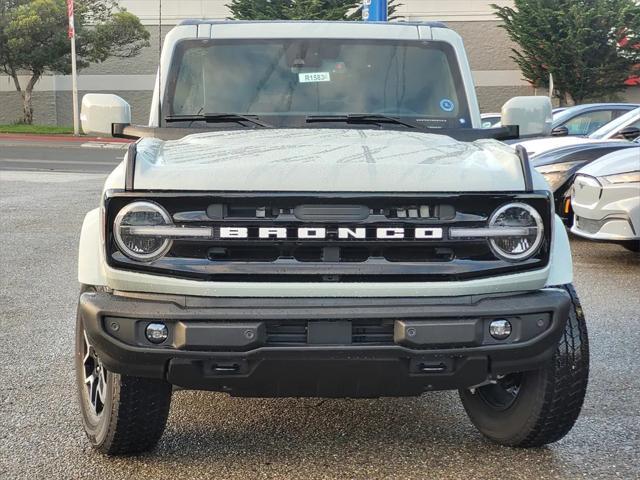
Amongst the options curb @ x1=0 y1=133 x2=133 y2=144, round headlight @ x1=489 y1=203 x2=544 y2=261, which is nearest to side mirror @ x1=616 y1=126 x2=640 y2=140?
round headlight @ x1=489 y1=203 x2=544 y2=261

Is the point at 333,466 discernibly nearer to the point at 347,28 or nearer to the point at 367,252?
the point at 367,252

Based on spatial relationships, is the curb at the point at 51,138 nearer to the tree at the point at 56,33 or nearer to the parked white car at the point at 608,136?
the tree at the point at 56,33

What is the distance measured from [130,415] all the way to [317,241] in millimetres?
1045

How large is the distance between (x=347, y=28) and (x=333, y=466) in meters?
2.51

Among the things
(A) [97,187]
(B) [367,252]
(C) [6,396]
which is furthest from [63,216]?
(B) [367,252]

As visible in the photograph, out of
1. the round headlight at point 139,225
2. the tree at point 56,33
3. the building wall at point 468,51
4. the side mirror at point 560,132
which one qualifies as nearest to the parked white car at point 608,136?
the side mirror at point 560,132

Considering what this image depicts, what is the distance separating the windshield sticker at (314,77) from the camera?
4.63m

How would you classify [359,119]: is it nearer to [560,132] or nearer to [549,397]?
[549,397]

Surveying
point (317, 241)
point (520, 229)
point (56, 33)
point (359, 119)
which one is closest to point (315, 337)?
point (317, 241)

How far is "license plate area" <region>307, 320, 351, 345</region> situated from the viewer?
304 centimetres

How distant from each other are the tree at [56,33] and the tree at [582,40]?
51.0ft

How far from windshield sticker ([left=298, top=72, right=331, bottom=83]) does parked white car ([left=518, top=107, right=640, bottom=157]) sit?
5677mm

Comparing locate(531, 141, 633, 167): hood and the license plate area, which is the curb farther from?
the license plate area

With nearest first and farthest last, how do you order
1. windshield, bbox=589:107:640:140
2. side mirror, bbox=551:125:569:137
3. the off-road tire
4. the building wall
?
1. the off-road tire
2. windshield, bbox=589:107:640:140
3. side mirror, bbox=551:125:569:137
4. the building wall
